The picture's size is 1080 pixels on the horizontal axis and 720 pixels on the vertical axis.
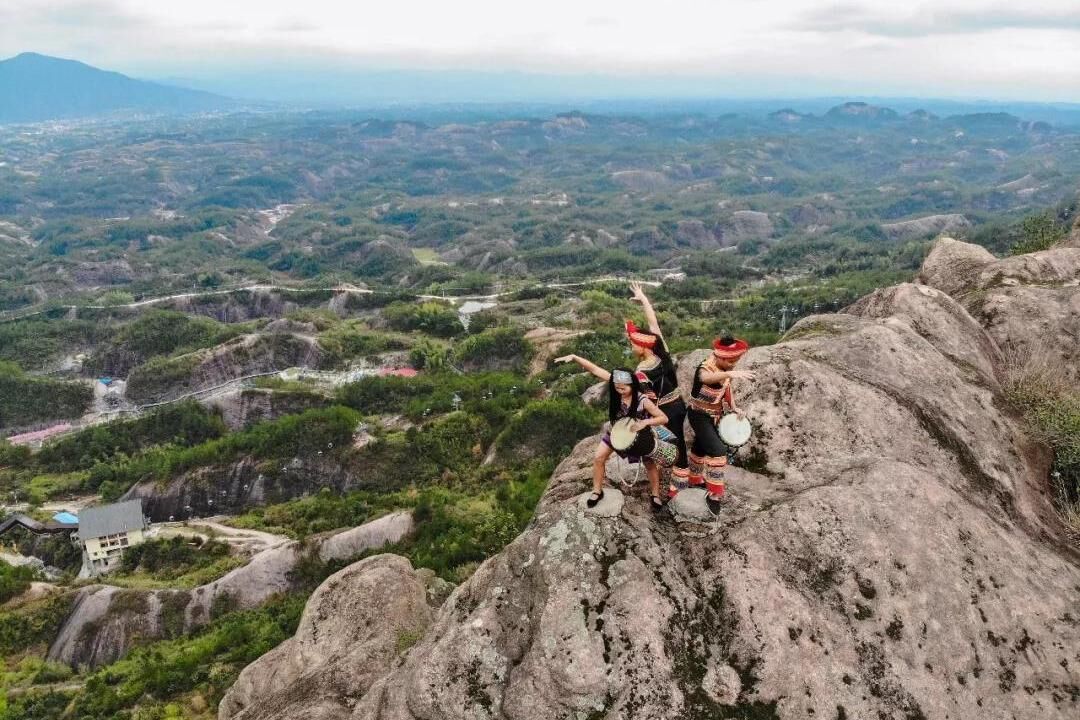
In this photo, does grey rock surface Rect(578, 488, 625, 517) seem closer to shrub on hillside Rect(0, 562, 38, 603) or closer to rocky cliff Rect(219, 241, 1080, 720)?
rocky cliff Rect(219, 241, 1080, 720)

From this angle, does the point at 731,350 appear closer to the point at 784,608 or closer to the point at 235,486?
the point at 784,608

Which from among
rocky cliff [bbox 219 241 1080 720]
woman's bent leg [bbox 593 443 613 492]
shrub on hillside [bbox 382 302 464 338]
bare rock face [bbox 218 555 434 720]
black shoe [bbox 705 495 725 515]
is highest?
woman's bent leg [bbox 593 443 613 492]

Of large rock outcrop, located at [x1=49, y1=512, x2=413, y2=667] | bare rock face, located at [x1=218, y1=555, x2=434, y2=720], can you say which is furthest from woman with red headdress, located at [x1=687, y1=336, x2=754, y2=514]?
large rock outcrop, located at [x1=49, y1=512, x2=413, y2=667]

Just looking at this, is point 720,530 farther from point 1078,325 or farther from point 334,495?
point 334,495

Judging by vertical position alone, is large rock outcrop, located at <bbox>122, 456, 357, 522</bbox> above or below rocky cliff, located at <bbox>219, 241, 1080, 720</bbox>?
below

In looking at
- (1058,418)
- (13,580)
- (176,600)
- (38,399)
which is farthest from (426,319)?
(1058,418)

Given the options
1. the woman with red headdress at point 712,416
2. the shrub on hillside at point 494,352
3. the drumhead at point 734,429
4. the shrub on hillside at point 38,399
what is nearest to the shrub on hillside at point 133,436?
the shrub on hillside at point 38,399
